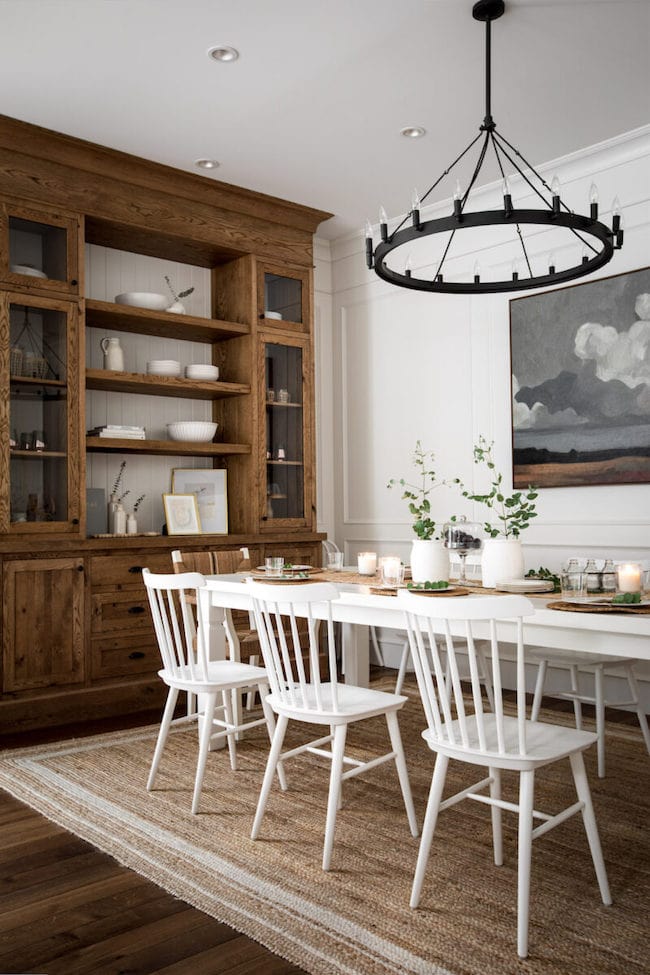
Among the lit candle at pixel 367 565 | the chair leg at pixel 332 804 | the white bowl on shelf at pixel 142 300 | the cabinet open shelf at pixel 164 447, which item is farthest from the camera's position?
the white bowl on shelf at pixel 142 300

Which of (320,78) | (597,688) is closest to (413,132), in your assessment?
(320,78)

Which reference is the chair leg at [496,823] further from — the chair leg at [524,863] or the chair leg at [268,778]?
the chair leg at [268,778]

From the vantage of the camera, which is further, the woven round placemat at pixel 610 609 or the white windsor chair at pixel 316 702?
the white windsor chair at pixel 316 702

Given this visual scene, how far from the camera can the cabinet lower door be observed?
4.00 metres

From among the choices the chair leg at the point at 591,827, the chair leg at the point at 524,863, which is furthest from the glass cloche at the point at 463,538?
the chair leg at the point at 524,863

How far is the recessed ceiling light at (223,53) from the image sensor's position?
336 centimetres

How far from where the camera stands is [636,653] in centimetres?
211

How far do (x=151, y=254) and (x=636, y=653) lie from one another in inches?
155

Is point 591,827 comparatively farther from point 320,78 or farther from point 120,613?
point 320,78

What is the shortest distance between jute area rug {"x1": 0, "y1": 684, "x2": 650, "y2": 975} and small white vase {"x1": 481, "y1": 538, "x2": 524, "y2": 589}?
2.58 ft

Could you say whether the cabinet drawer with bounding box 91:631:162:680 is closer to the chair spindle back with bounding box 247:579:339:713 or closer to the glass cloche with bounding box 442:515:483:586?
the chair spindle back with bounding box 247:579:339:713

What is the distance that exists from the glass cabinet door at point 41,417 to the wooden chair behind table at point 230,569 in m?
0.70

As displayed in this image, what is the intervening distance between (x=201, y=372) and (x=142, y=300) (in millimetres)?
536

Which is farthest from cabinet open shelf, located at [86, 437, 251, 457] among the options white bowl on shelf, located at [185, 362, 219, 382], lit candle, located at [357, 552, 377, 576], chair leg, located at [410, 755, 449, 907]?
chair leg, located at [410, 755, 449, 907]
